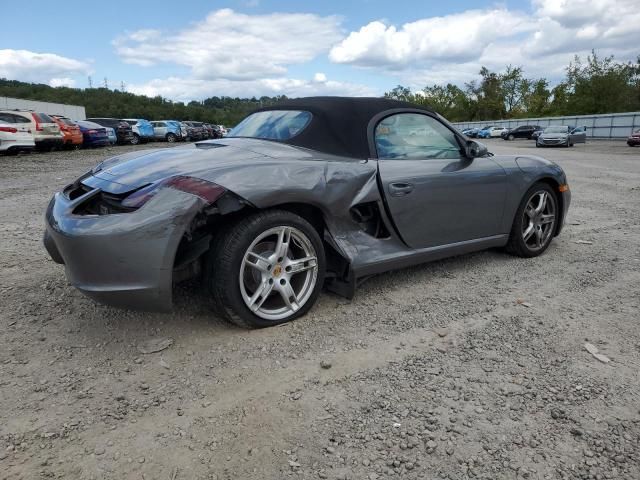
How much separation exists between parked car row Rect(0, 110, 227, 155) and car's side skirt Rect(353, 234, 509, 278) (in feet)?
A: 50.1

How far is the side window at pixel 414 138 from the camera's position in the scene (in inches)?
143

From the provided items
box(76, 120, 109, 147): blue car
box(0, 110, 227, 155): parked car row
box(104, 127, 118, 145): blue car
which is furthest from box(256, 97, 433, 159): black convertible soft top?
box(104, 127, 118, 145): blue car

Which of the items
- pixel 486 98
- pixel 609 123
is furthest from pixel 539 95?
pixel 609 123

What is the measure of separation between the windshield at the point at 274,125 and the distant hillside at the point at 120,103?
57.2 metres

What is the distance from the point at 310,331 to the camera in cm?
310

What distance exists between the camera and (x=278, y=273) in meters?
3.08

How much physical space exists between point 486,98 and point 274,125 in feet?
269

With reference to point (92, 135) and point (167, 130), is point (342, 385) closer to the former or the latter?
point (92, 135)

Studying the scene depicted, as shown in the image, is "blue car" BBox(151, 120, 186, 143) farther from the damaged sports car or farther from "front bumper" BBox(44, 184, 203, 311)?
"front bumper" BBox(44, 184, 203, 311)

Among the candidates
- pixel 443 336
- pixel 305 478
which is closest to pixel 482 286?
pixel 443 336

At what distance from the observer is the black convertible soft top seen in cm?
345

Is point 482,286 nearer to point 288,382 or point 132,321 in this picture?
point 288,382

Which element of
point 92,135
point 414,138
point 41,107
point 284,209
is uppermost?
point 41,107

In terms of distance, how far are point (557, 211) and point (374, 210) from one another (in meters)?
2.42
